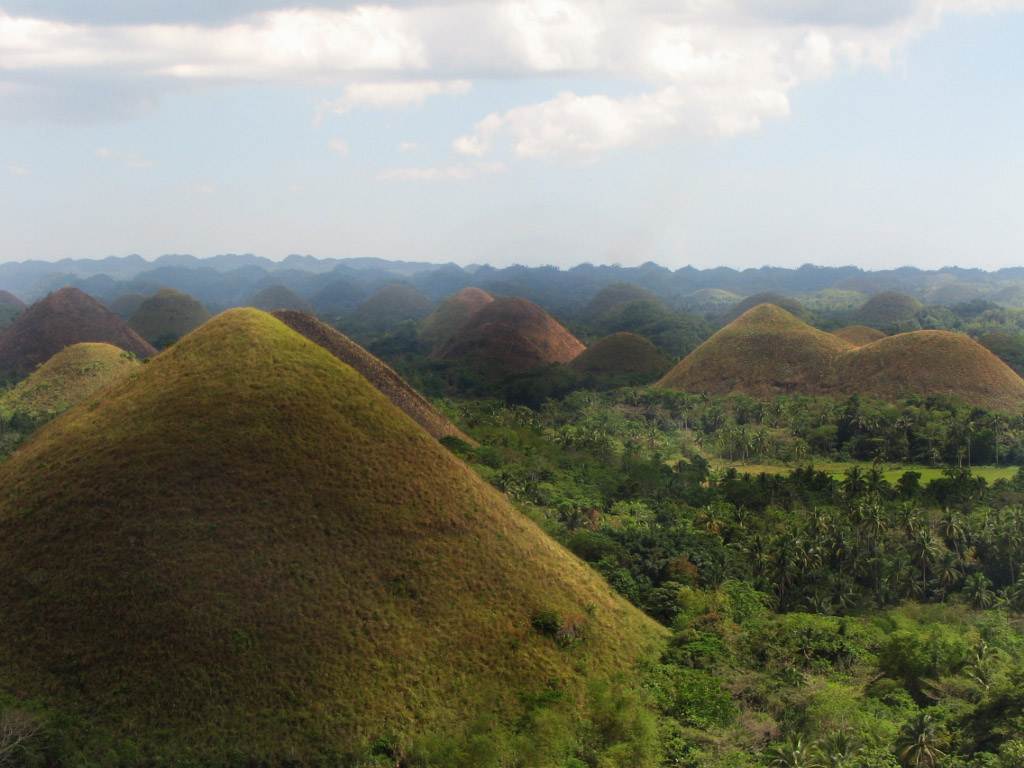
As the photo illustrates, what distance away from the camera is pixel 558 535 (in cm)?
3600

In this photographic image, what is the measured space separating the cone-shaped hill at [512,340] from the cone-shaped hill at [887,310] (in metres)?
74.2

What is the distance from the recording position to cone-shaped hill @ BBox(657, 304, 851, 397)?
8450 cm

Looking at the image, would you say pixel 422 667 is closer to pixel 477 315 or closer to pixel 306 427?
pixel 306 427

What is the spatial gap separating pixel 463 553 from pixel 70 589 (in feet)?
44.3

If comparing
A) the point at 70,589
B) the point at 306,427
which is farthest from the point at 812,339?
the point at 70,589

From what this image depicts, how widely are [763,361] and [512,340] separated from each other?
1796 inches

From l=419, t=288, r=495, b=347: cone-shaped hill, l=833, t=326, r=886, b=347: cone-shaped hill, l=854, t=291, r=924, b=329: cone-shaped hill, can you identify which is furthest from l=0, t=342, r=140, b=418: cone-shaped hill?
l=854, t=291, r=924, b=329: cone-shaped hill

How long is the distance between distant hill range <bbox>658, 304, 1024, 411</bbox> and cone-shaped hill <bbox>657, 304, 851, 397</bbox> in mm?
112

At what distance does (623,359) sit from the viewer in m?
105

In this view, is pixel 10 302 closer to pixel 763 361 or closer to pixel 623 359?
pixel 623 359

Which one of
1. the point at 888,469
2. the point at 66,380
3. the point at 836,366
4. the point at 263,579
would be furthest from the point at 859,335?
the point at 263,579

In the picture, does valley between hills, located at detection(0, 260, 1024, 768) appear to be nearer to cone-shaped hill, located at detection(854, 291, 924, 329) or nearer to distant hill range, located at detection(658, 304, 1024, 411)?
distant hill range, located at detection(658, 304, 1024, 411)

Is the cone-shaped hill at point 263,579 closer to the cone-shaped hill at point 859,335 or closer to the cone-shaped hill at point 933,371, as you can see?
the cone-shaped hill at point 933,371

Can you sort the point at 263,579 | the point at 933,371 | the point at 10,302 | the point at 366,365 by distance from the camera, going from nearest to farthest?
the point at 263,579, the point at 366,365, the point at 933,371, the point at 10,302
